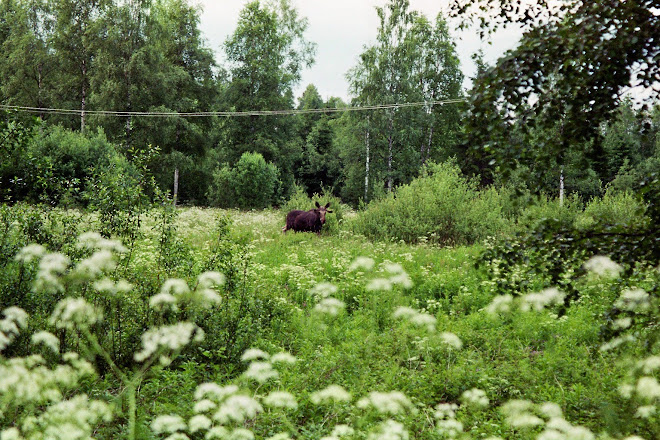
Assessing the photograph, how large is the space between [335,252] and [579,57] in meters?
8.18

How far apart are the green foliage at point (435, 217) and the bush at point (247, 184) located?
14421mm

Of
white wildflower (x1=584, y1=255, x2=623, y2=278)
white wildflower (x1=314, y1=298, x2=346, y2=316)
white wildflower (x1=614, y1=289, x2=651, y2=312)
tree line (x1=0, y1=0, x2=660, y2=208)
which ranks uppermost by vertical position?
tree line (x1=0, y1=0, x2=660, y2=208)

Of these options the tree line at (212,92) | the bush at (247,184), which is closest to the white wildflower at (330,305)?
the tree line at (212,92)

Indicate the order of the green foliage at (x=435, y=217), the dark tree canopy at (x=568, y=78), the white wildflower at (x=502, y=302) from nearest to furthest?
the dark tree canopy at (x=568, y=78) < the white wildflower at (x=502, y=302) < the green foliage at (x=435, y=217)

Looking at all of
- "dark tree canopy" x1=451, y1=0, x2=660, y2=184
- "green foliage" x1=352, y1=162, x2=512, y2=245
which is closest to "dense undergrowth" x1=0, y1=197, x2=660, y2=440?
"dark tree canopy" x1=451, y1=0, x2=660, y2=184

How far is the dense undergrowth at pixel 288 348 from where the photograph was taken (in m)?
3.36

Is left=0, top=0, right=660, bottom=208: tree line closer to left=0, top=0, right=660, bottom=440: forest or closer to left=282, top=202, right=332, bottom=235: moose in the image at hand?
left=282, top=202, right=332, bottom=235: moose

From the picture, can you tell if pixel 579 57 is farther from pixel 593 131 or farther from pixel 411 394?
pixel 411 394

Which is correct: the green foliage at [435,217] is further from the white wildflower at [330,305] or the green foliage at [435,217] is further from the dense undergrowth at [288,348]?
the white wildflower at [330,305]

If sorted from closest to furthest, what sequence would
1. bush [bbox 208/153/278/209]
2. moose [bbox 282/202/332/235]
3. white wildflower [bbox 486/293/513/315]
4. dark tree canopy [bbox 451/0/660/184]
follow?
dark tree canopy [bbox 451/0/660/184] → white wildflower [bbox 486/293/513/315] → moose [bbox 282/202/332/235] → bush [bbox 208/153/278/209]

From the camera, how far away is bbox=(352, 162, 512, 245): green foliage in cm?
1415

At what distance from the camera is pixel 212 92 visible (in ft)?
107

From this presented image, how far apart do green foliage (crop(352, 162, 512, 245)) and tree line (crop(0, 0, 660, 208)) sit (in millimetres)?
3741

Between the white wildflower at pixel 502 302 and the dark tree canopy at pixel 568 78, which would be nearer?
the dark tree canopy at pixel 568 78
